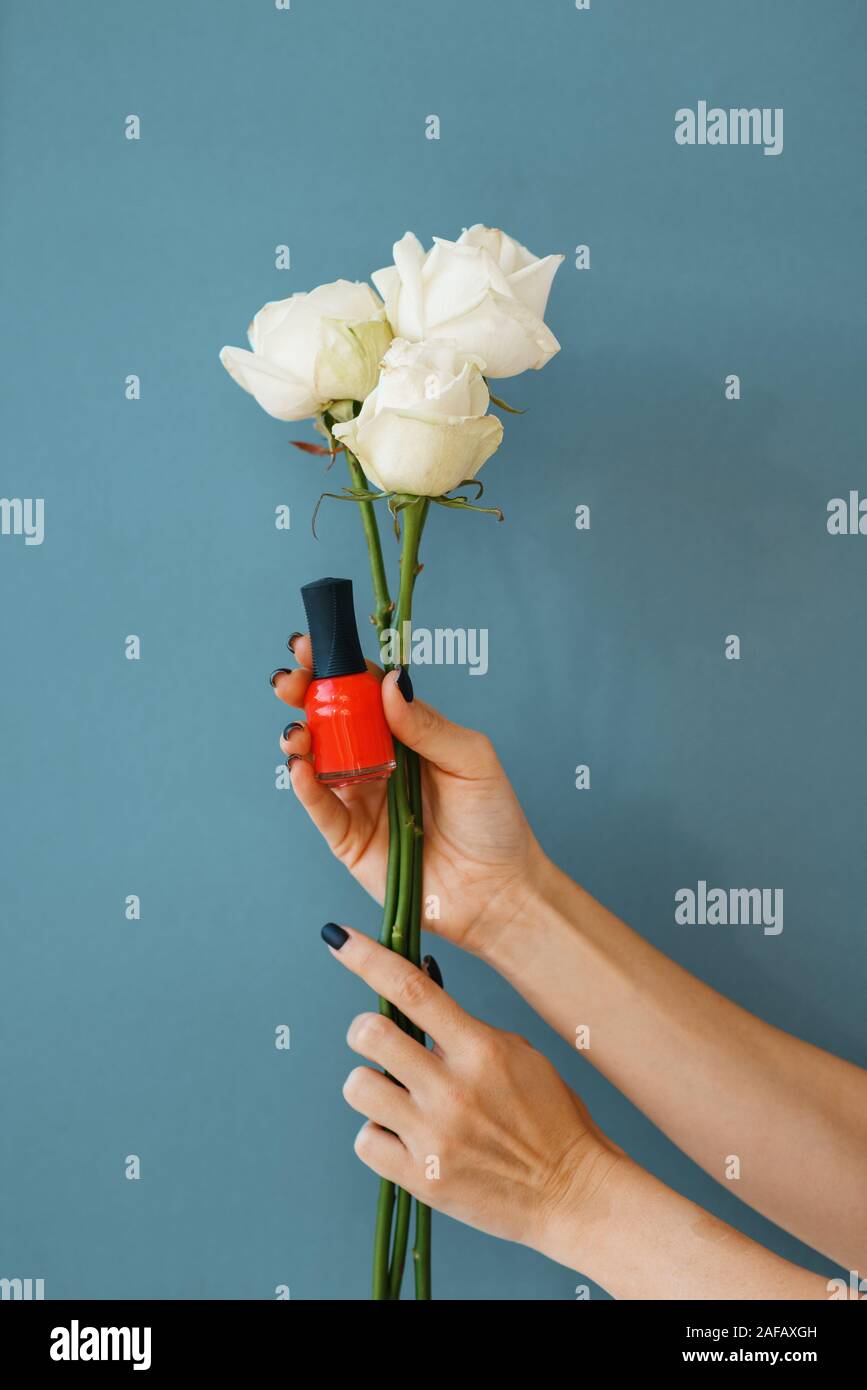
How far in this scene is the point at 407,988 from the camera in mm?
660

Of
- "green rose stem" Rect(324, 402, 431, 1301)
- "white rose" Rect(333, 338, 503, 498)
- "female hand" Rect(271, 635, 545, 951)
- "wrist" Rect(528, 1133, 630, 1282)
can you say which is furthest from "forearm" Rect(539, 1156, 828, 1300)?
"white rose" Rect(333, 338, 503, 498)

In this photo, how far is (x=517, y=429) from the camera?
0.89 metres

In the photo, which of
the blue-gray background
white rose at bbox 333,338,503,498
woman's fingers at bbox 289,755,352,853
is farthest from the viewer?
the blue-gray background

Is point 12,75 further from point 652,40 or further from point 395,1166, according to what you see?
point 395,1166

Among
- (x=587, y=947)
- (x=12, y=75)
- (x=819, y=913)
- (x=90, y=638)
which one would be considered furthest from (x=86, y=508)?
(x=819, y=913)

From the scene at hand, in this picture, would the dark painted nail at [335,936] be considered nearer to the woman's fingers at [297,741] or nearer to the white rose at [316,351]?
the woman's fingers at [297,741]

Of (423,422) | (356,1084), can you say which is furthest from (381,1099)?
(423,422)

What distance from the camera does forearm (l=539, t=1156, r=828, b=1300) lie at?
0.60 metres

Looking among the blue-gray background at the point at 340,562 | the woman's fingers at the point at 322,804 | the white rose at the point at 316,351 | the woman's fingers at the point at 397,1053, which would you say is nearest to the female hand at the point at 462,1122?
the woman's fingers at the point at 397,1053

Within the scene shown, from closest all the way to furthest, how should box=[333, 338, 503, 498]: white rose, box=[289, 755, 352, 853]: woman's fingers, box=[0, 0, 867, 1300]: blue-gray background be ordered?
box=[333, 338, 503, 498]: white rose → box=[289, 755, 352, 853]: woman's fingers → box=[0, 0, 867, 1300]: blue-gray background

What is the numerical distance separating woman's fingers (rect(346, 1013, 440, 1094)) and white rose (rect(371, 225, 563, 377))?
0.44 m

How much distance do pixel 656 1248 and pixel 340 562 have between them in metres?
0.58

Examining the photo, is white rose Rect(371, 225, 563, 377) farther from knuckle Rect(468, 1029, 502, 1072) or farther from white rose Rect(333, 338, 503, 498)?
knuckle Rect(468, 1029, 502, 1072)

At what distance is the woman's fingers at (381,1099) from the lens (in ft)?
2.12
